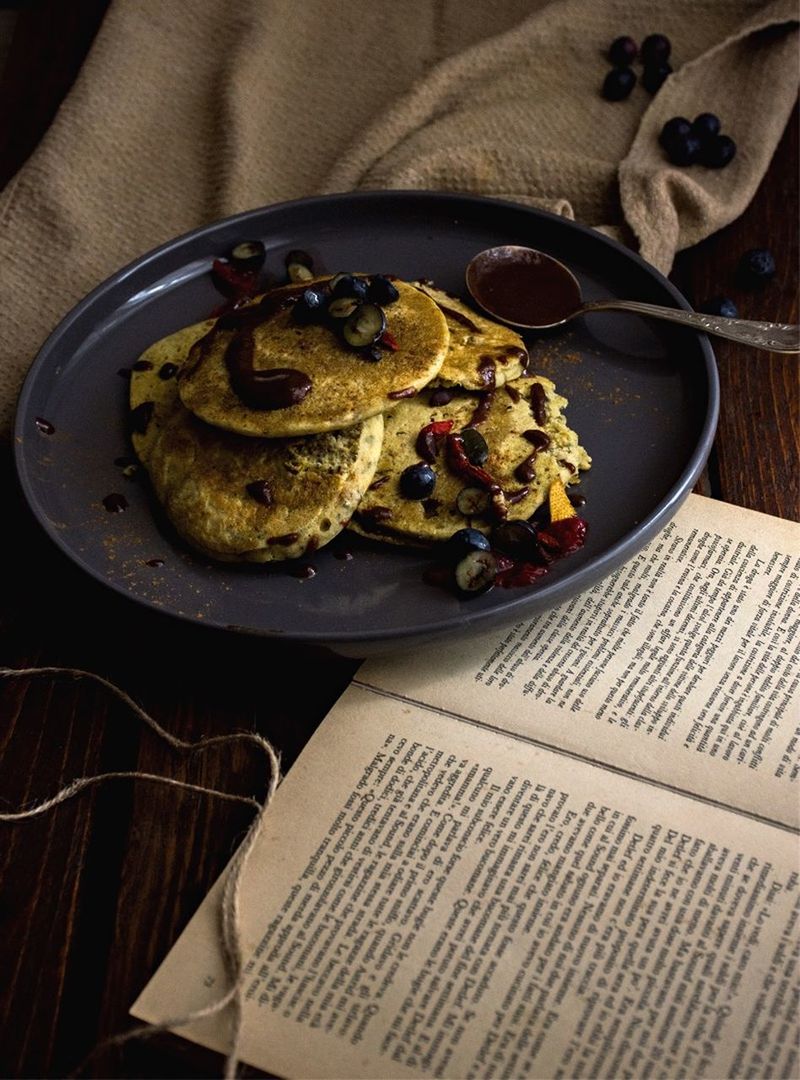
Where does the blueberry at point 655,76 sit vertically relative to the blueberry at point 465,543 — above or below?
above

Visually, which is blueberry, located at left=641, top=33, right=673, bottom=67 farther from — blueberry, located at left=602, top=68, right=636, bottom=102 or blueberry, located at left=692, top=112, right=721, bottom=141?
blueberry, located at left=692, top=112, right=721, bottom=141

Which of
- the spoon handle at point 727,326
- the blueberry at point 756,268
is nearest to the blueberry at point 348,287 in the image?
the spoon handle at point 727,326

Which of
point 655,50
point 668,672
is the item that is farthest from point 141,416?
point 655,50

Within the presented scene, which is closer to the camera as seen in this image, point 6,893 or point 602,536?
point 6,893

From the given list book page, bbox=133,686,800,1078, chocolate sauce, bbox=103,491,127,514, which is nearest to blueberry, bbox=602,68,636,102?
chocolate sauce, bbox=103,491,127,514

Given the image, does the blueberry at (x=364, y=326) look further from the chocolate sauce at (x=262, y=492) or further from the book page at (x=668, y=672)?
the book page at (x=668, y=672)

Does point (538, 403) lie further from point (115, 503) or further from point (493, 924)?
point (493, 924)

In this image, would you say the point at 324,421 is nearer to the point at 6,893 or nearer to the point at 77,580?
the point at 77,580

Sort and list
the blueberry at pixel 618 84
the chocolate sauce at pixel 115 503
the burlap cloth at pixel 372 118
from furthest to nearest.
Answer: the blueberry at pixel 618 84
the burlap cloth at pixel 372 118
the chocolate sauce at pixel 115 503

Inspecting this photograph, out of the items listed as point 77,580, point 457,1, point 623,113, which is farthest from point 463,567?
point 457,1
